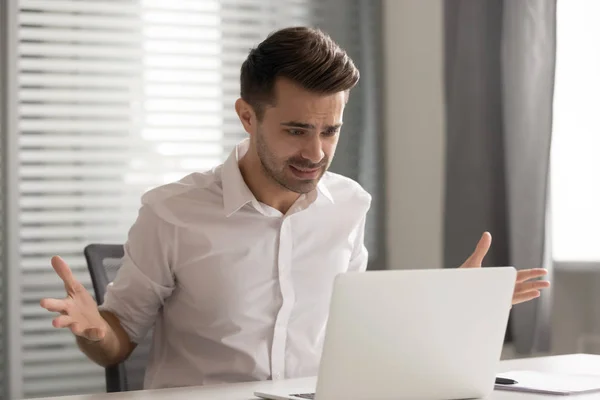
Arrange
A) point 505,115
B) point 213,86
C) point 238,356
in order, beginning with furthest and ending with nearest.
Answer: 1. point 213,86
2. point 505,115
3. point 238,356

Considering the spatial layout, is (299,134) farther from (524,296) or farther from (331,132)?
(524,296)

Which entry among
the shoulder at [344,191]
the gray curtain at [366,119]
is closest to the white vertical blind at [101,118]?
the gray curtain at [366,119]

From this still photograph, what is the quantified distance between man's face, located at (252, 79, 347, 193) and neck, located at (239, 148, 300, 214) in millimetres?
50

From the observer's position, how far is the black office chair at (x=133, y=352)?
1.83m

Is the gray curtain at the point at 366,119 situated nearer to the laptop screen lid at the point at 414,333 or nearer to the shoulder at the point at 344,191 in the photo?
the shoulder at the point at 344,191

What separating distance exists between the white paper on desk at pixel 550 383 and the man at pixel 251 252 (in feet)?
0.88

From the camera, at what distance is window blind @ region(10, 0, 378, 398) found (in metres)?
3.08

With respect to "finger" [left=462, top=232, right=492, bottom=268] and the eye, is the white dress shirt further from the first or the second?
"finger" [left=462, top=232, right=492, bottom=268]

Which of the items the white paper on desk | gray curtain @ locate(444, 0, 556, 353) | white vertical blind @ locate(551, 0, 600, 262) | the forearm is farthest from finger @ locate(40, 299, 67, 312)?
white vertical blind @ locate(551, 0, 600, 262)

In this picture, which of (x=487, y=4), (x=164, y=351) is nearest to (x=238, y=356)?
(x=164, y=351)

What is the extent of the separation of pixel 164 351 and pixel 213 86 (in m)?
1.58

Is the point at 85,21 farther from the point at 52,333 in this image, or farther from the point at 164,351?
the point at 164,351

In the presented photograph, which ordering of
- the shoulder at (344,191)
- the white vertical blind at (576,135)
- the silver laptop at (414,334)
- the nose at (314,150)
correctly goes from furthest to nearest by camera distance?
the white vertical blind at (576,135) → the shoulder at (344,191) → the nose at (314,150) → the silver laptop at (414,334)

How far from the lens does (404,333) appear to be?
4.04 ft
